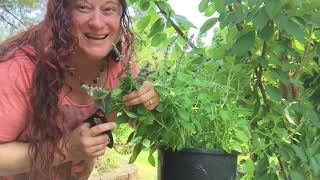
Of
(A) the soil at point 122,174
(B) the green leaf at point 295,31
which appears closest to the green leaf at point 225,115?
(B) the green leaf at point 295,31

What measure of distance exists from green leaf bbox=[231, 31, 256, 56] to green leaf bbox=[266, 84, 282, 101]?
0.14m

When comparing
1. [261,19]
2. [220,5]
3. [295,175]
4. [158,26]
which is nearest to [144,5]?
[158,26]

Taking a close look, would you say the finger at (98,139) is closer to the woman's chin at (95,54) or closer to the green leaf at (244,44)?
the woman's chin at (95,54)

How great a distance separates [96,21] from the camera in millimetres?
1520

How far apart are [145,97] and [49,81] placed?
36cm

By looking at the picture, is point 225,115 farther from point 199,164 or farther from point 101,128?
point 101,128

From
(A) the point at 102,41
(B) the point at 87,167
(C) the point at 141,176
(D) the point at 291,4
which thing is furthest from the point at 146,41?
(C) the point at 141,176

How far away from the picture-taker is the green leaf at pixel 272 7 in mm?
1309

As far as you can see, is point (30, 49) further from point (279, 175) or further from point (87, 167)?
point (279, 175)

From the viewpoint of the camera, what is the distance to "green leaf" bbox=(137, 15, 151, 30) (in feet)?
5.62

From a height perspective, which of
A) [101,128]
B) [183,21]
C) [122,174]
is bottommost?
[101,128]

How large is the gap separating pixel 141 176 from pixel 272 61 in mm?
3592

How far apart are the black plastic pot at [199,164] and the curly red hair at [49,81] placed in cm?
35

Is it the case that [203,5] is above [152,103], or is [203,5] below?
above
